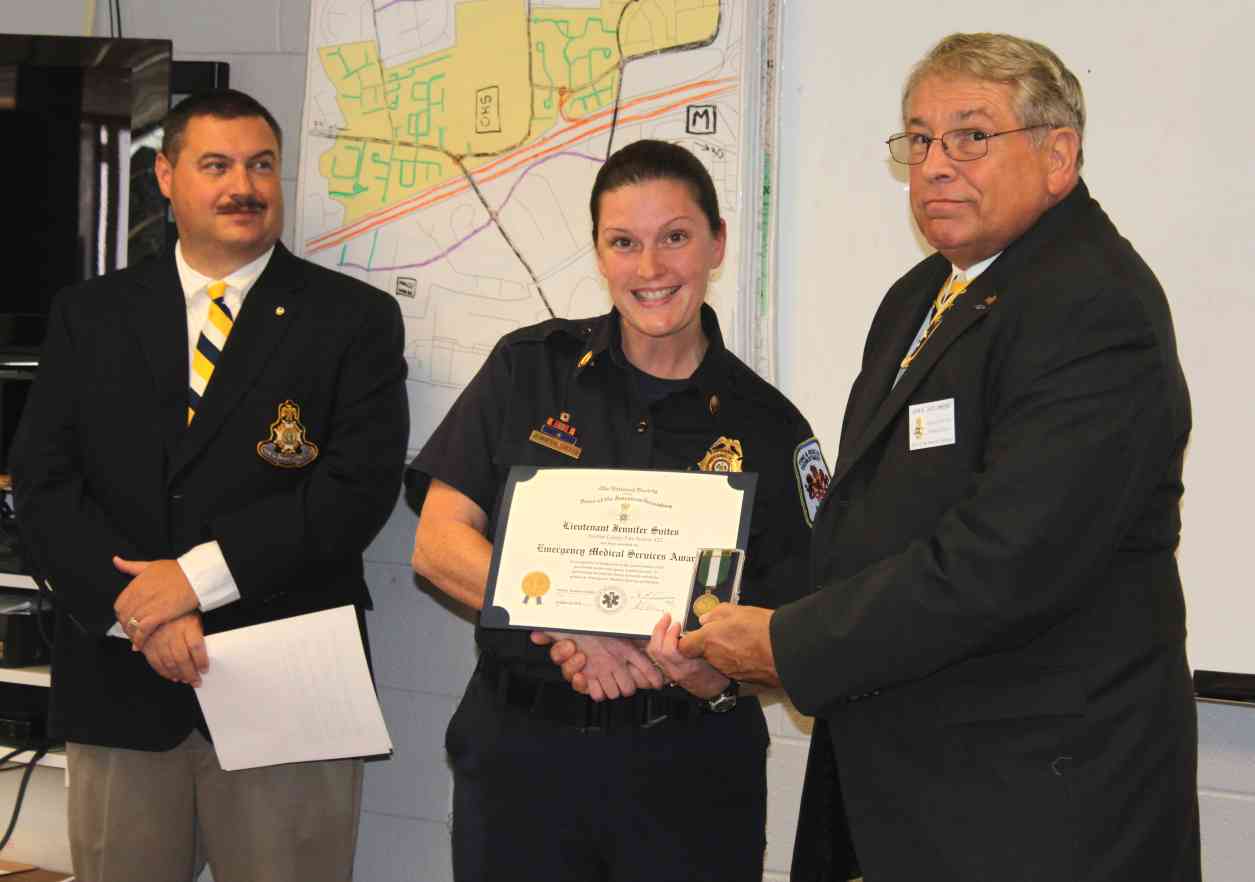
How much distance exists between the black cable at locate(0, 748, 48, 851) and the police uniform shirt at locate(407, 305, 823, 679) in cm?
140

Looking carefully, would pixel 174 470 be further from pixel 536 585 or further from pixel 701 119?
pixel 701 119

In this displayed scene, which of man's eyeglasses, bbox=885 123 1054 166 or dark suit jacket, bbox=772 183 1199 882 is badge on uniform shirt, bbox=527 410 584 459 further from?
man's eyeglasses, bbox=885 123 1054 166

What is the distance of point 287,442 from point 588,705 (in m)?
0.94

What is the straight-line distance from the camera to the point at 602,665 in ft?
Result: 6.83

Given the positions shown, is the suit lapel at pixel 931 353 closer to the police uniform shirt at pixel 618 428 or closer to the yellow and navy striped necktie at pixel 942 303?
the yellow and navy striped necktie at pixel 942 303

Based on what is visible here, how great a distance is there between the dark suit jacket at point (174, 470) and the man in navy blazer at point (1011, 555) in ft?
3.68

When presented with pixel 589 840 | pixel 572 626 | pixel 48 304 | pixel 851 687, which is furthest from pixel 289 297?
pixel 851 687

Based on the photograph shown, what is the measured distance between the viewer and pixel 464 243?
3.00 metres

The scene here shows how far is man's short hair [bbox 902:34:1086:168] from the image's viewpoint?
172 cm

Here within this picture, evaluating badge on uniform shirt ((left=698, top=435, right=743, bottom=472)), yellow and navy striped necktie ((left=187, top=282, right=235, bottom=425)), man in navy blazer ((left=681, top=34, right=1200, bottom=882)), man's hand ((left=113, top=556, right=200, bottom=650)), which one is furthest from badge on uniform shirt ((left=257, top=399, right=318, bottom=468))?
man in navy blazer ((left=681, top=34, right=1200, bottom=882))

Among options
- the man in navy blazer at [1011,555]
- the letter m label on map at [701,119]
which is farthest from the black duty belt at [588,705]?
the letter m label on map at [701,119]

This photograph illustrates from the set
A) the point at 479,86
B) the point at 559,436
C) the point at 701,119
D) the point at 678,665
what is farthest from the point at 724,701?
the point at 479,86

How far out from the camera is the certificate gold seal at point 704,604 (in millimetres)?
1960

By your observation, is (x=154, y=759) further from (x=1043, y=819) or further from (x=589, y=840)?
(x=1043, y=819)
